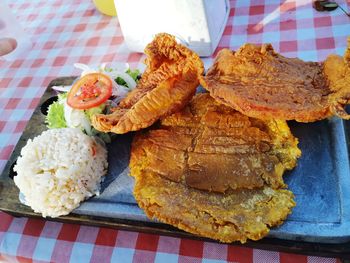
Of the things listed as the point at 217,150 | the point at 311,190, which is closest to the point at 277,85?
the point at 217,150

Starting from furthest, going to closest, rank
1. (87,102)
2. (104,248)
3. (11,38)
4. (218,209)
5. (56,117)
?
(11,38) < (56,117) < (87,102) < (104,248) < (218,209)

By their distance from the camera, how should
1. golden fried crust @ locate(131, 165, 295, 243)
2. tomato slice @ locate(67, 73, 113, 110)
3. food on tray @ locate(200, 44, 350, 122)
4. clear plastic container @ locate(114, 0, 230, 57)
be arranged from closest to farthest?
golden fried crust @ locate(131, 165, 295, 243) → food on tray @ locate(200, 44, 350, 122) → tomato slice @ locate(67, 73, 113, 110) → clear plastic container @ locate(114, 0, 230, 57)

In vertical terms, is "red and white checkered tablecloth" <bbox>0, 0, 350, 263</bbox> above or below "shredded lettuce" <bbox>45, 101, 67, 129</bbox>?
below

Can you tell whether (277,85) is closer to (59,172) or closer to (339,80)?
(339,80)

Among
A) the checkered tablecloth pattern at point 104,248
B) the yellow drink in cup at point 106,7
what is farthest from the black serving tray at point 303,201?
the yellow drink in cup at point 106,7

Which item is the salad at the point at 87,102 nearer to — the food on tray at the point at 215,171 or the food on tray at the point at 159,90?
the food on tray at the point at 159,90

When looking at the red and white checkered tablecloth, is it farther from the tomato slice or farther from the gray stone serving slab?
the tomato slice

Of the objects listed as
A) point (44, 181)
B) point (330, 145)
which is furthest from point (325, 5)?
point (44, 181)

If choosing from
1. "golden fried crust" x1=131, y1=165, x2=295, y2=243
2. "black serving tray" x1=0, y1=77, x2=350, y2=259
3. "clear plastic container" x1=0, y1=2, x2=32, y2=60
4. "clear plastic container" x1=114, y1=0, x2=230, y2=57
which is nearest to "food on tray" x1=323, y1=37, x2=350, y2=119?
"black serving tray" x1=0, y1=77, x2=350, y2=259
